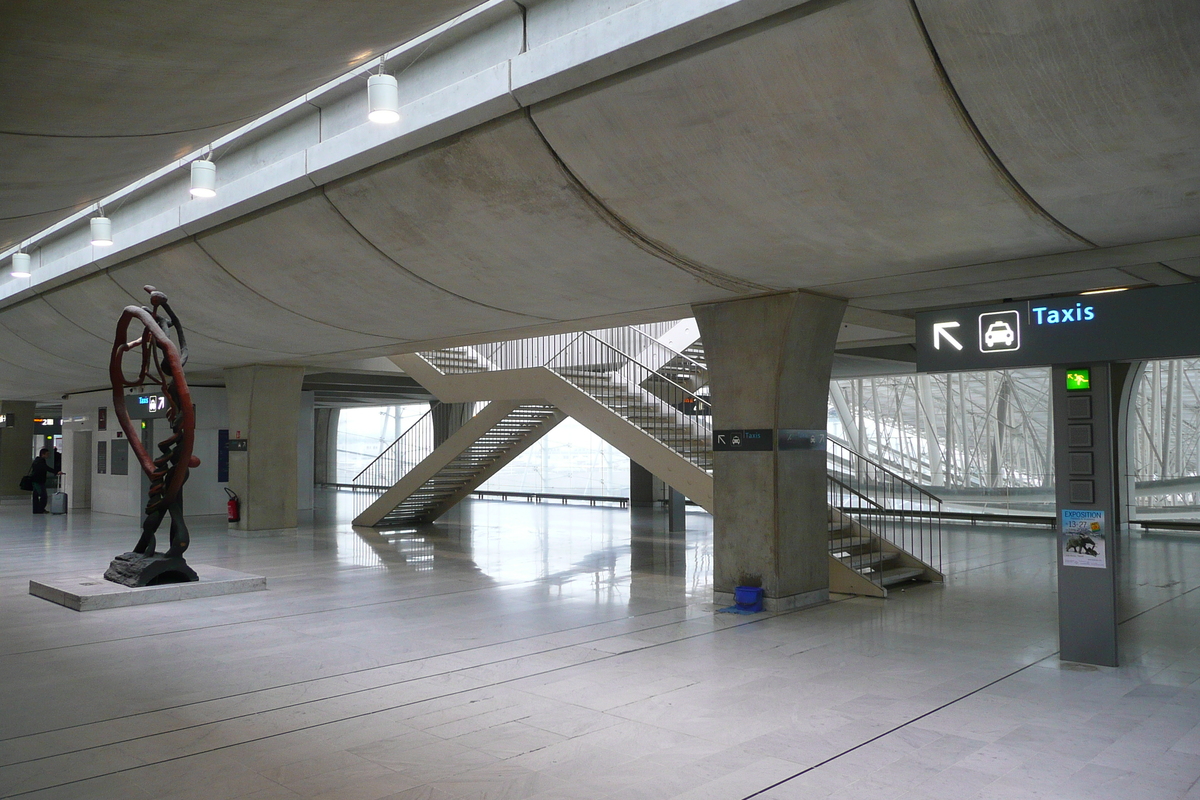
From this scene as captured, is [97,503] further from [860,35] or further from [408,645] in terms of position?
[860,35]

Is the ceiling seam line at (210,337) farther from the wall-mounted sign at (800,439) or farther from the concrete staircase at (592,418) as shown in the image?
the wall-mounted sign at (800,439)

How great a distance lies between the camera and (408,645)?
9.02m

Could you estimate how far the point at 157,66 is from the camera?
4.70 metres

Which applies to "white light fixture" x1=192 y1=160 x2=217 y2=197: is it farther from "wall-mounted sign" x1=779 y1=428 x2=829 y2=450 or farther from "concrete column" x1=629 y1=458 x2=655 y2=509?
"concrete column" x1=629 y1=458 x2=655 y2=509

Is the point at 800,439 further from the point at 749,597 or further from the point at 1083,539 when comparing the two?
the point at 1083,539

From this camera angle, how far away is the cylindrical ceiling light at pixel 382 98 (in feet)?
21.5

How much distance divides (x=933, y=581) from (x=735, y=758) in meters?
8.69

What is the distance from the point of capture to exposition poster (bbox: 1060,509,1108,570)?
26.2 feet

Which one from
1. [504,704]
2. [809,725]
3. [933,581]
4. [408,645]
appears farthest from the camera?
[933,581]

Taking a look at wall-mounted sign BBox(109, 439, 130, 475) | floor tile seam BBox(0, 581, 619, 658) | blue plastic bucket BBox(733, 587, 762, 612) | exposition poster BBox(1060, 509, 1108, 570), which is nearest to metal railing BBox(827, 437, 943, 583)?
blue plastic bucket BBox(733, 587, 762, 612)

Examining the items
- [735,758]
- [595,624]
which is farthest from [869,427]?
[735,758]

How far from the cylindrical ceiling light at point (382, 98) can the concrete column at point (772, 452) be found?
222 inches

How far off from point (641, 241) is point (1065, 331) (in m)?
3.94

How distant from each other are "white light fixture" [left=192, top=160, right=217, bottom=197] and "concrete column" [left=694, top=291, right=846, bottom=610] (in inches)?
232
